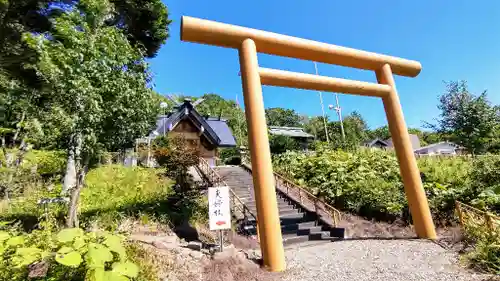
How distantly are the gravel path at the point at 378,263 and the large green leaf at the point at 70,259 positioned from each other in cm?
399

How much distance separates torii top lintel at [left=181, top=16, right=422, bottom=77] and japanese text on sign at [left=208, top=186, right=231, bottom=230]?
133 inches

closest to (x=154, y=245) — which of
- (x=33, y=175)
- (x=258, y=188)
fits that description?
(x=258, y=188)

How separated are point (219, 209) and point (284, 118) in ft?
177

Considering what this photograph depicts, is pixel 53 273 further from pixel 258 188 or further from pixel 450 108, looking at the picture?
pixel 450 108

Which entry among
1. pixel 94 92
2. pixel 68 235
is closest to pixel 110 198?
pixel 94 92

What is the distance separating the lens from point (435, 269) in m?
5.00

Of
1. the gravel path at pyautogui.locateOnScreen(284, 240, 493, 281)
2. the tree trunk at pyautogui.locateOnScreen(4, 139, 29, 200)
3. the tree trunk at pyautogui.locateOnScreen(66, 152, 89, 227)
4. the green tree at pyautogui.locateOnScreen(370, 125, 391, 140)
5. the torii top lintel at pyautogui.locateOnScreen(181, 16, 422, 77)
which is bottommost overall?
the gravel path at pyautogui.locateOnScreen(284, 240, 493, 281)

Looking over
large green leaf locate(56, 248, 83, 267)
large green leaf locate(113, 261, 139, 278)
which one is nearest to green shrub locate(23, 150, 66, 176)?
large green leaf locate(56, 248, 83, 267)

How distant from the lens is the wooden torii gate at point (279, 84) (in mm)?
5316

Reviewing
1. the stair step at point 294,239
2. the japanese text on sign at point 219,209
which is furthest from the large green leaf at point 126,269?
the stair step at point 294,239

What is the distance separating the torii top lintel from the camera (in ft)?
18.8

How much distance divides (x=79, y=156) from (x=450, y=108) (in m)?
21.1

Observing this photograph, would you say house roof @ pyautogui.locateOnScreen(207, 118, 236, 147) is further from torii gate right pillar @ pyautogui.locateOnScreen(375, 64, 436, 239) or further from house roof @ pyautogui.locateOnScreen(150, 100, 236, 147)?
torii gate right pillar @ pyautogui.locateOnScreen(375, 64, 436, 239)

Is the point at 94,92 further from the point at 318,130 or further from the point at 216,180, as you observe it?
the point at 318,130
